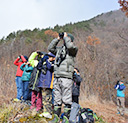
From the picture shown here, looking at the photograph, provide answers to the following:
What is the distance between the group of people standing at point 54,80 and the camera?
86.6 inches

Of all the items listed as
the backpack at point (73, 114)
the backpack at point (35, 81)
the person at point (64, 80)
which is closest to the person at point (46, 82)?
the backpack at point (35, 81)

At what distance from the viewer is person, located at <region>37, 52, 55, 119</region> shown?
8.92ft

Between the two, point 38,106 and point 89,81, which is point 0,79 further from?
point 89,81

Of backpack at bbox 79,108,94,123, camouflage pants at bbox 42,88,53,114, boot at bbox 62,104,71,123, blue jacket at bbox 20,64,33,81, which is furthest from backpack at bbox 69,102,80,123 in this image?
blue jacket at bbox 20,64,33,81

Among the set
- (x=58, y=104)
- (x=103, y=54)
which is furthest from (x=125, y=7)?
(x=58, y=104)

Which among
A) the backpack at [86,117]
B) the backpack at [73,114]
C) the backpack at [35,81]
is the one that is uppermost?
the backpack at [35,81]

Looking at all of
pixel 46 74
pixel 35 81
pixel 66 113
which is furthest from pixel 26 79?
pixel 66 113

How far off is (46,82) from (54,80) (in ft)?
1.56

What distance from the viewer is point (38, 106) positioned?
9.77ft

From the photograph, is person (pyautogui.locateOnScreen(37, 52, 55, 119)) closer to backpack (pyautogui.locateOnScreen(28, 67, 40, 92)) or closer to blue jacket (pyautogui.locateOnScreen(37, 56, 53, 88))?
blue jacket (pyautogui.locateOnScreen(37, 56, 53, 88))

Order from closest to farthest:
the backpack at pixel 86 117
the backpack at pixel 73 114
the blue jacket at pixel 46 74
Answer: the backpack at pixel 73 114 → the backpack at pixel 86 117 → the blue jacket at pixel 46 74

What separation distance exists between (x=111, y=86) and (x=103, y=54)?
203 centimetres

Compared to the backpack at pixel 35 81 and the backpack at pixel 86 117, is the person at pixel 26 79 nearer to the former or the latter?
the backpack at pixel 35 81

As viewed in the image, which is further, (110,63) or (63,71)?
(110,63)
